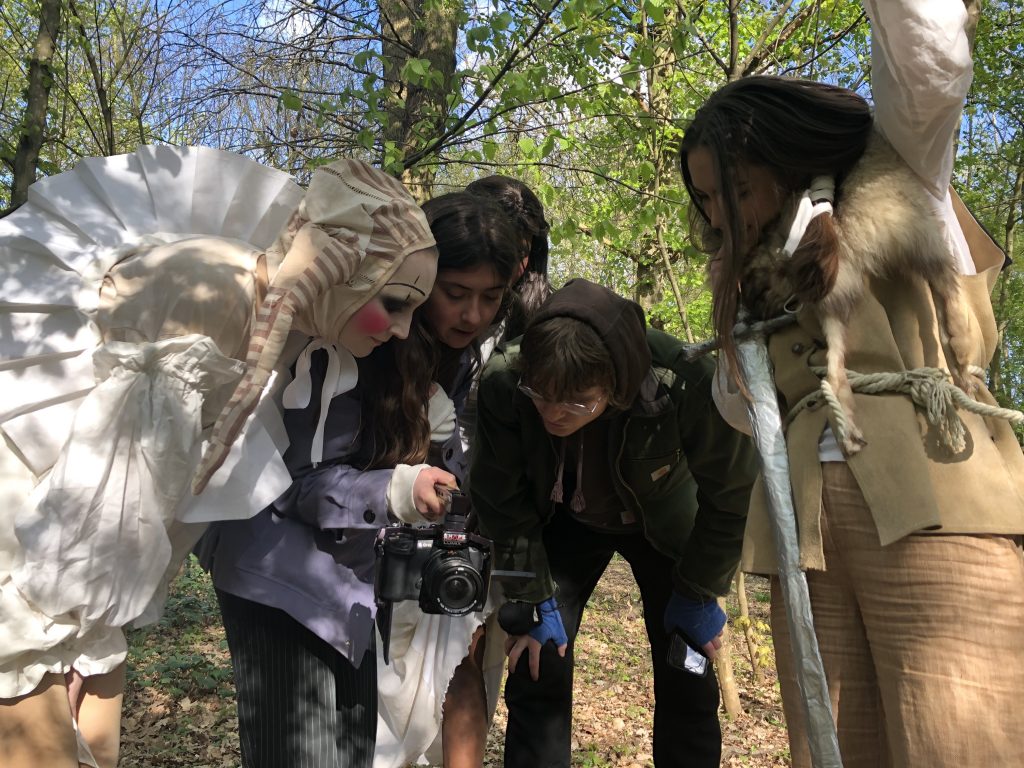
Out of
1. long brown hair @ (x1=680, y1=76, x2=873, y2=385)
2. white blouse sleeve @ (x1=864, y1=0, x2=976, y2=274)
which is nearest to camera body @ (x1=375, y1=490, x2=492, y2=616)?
long brown hair @ (x1=680, y1=76, x2=873, y2=385)

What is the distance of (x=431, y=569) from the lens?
215 centimetres

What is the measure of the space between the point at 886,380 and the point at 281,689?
153 cm

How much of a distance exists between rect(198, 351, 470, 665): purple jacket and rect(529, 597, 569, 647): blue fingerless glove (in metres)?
0.54

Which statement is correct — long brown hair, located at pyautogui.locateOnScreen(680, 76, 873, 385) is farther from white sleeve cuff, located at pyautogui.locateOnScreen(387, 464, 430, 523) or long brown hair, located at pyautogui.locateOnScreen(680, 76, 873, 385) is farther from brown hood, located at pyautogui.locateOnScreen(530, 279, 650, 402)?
white sleeve cuff, located at pyautogui.locateOnScreen(387, 464, 430, 523)

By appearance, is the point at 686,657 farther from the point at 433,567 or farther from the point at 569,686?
the point at 433,567

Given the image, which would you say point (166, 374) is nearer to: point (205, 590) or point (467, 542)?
point (467, 542)

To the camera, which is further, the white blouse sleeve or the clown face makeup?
the clown face makeup

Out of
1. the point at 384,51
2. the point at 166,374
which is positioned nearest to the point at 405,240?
the point at 166,374

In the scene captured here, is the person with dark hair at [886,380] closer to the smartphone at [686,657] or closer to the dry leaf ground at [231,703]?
the smartphone at [686,657]

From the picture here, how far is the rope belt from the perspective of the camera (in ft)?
4.50

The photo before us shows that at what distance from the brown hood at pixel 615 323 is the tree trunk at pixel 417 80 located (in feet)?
4.97

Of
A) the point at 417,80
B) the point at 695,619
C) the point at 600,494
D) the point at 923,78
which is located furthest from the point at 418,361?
the point at 417,80

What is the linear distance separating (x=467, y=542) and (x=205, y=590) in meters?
4.80

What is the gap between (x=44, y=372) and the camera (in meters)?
1.70
